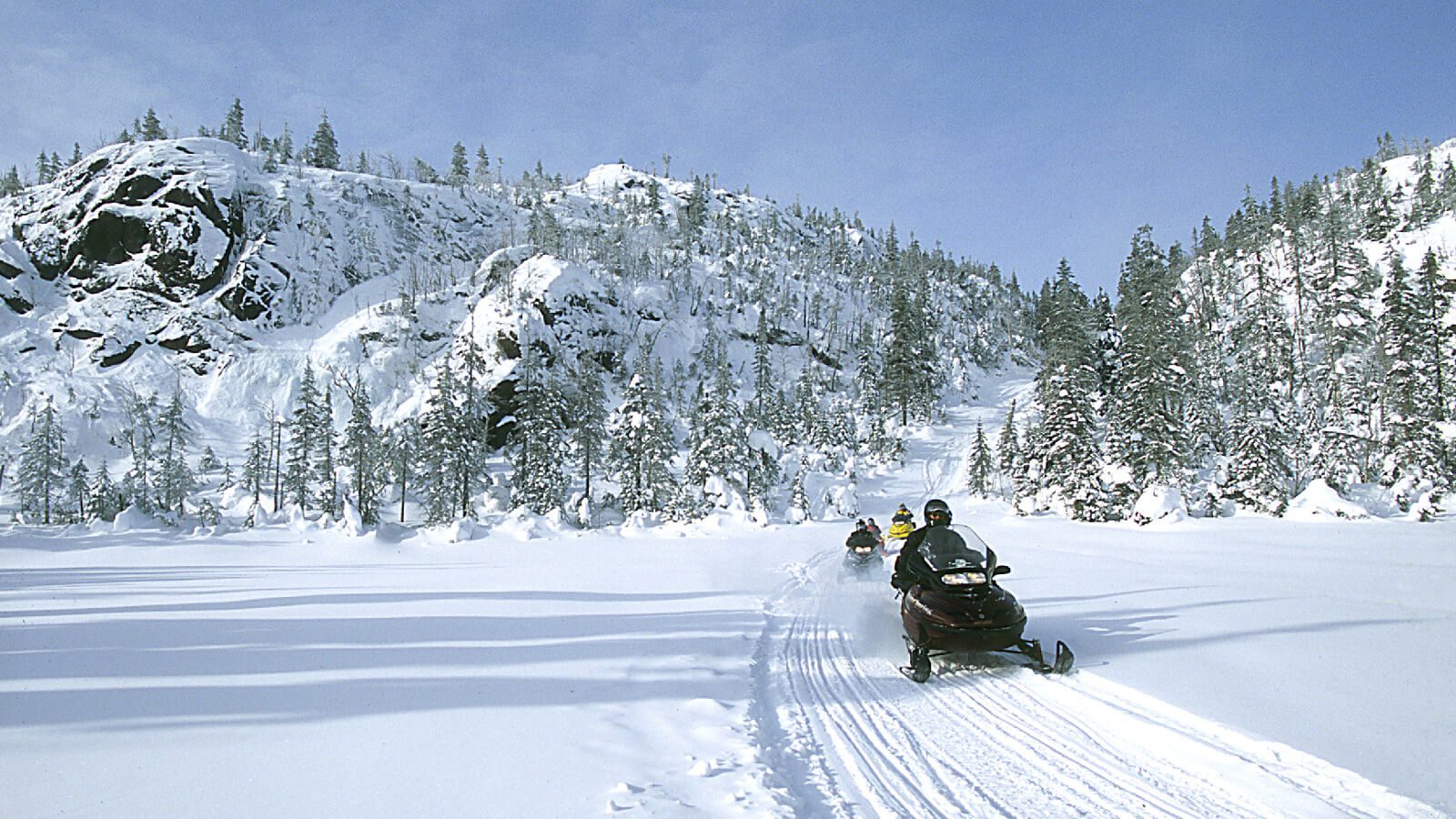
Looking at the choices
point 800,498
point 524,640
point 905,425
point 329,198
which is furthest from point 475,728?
point 329,198

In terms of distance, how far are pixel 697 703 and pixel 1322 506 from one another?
30.4 metres

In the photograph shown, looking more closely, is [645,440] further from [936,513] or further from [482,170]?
[482,170]

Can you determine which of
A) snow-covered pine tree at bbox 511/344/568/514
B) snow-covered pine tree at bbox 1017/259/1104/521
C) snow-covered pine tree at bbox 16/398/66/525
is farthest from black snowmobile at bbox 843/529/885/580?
snow-covered pine tree at bbox 16/398/66/525

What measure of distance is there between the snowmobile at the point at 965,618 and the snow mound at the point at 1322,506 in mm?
26188

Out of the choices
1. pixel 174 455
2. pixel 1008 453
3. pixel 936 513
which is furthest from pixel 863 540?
pixel 174 455

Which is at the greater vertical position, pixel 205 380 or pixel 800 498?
pixel 205 380

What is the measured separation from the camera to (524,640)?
290 inches

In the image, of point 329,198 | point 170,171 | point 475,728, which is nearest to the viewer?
point 475,728

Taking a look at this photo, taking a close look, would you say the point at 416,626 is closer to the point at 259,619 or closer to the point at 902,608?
the point at 259,619

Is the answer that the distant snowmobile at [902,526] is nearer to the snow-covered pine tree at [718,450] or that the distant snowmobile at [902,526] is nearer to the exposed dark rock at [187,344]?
the snow-covered pine tree at [718,450]

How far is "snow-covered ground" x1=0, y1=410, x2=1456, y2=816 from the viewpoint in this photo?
12.5 feet

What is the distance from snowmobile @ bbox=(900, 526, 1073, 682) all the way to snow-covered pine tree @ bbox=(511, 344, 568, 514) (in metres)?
30.9

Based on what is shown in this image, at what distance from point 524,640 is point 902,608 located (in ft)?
14.3

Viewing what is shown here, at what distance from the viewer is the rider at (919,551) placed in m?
7.46
